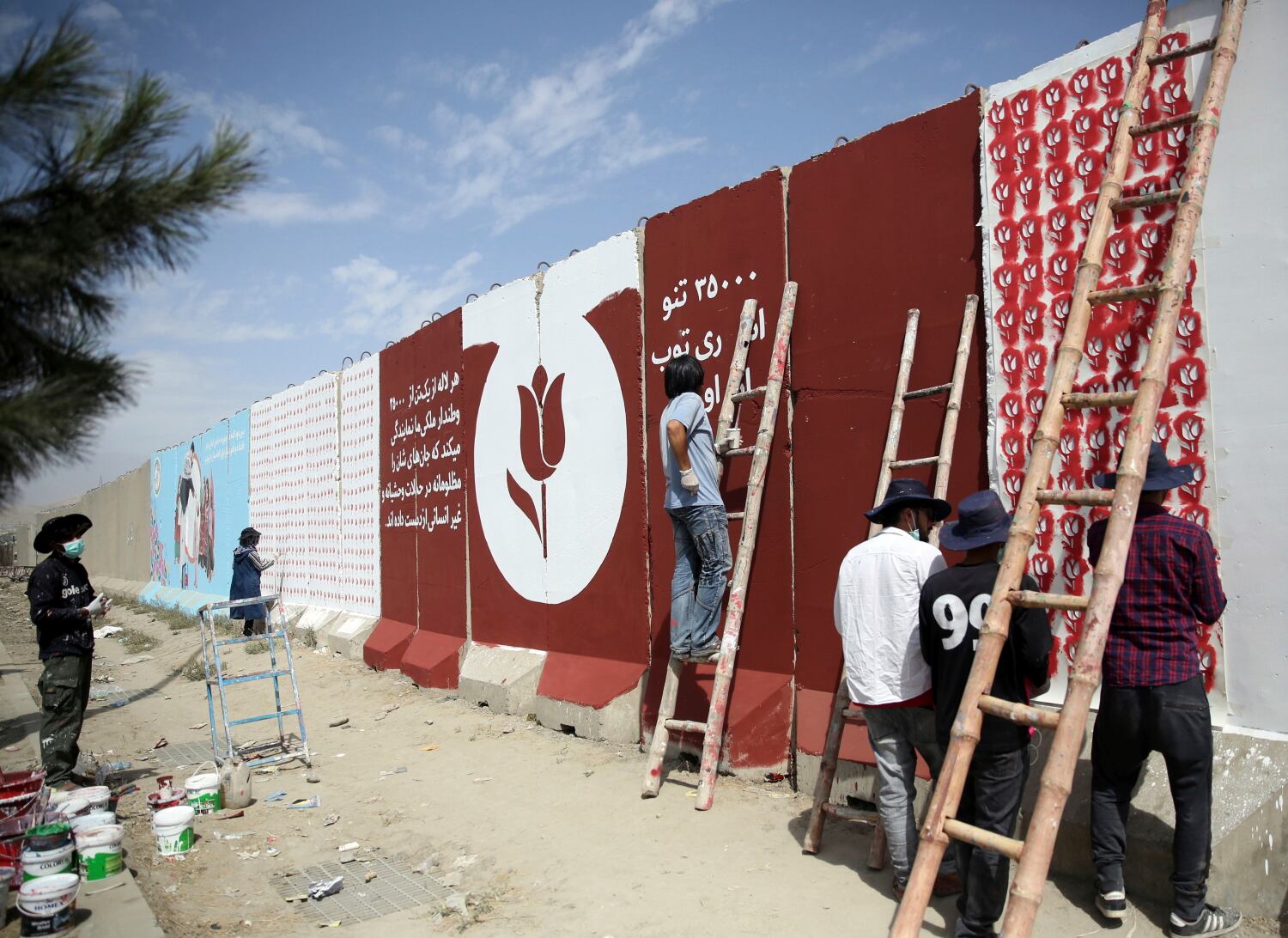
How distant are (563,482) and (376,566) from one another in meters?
4.68

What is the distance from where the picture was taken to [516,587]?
803cm

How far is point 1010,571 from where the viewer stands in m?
3.09

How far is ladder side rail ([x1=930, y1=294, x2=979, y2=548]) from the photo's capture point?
4.28m

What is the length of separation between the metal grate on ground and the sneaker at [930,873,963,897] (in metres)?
2.12

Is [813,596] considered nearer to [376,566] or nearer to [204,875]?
[204,875]

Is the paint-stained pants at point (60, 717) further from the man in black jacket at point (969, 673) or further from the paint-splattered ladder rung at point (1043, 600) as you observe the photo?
the paint-splattered ladder rung at point (1043, 600)

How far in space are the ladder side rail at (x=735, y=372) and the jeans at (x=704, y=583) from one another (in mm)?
446

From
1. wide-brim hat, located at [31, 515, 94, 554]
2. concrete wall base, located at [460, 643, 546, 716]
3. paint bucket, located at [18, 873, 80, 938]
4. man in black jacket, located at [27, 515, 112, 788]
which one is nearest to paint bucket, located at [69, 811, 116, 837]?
paint bucket, located at [18, 873, 80, 938]

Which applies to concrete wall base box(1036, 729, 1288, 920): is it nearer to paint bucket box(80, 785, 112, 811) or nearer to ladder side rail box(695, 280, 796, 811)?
ladder side rail box(695, 280, 796, 811)

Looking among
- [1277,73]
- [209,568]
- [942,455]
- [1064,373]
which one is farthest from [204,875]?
[209,568]

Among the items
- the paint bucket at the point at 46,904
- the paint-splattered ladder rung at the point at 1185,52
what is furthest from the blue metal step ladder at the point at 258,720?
the paint-splattered ladder rung at the point at 1185,52

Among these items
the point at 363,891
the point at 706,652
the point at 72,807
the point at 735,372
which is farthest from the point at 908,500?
the point at 72,807

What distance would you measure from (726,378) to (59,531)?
4765 mm

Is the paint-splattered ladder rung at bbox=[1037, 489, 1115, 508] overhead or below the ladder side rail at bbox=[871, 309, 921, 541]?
below
